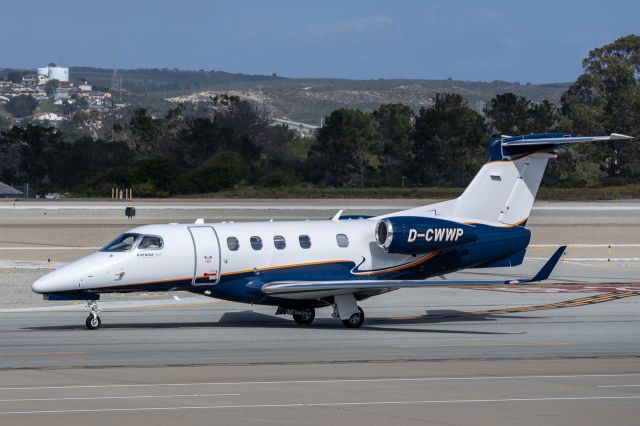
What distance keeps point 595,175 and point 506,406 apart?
99272 mm

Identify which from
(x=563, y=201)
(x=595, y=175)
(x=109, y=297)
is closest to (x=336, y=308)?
(x=109, y=297)

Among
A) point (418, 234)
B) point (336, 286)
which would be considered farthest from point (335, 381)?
Answer: point (418, 234)

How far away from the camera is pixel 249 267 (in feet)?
Answer: 86.3

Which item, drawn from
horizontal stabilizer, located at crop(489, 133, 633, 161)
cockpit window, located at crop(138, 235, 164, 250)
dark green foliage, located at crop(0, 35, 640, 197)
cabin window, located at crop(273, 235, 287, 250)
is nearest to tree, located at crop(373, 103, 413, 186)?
dark green foliage, located at crop(0, 35, 640, 197)

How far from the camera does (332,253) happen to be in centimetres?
2706

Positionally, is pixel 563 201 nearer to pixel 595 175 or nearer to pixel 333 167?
pixel 595 175

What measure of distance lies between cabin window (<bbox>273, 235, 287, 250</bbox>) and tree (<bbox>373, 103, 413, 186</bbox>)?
94.3 m

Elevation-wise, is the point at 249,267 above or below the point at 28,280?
above

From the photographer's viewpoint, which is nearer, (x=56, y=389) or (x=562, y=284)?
(x=56, y=389)

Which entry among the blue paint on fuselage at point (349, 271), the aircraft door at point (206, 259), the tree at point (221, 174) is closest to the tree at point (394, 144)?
the tree at point (221, 174)

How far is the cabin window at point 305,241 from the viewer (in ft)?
88.2

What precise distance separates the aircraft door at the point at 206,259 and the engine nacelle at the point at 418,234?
4.10 metres

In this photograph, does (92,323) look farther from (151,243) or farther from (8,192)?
(8,192)

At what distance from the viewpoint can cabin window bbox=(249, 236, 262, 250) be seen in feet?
86.8
